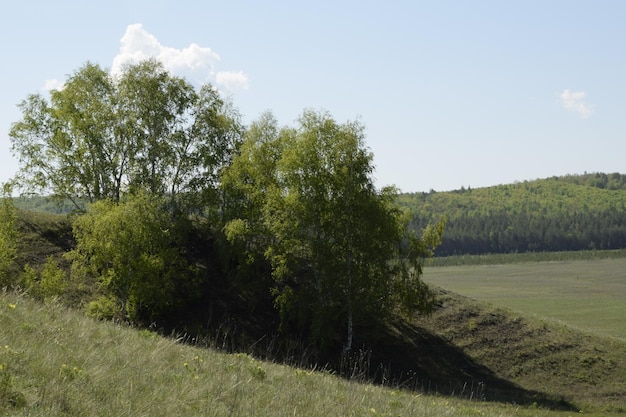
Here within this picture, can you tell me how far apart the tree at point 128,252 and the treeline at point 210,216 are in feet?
0.32

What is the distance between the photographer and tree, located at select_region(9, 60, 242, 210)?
1914 inches

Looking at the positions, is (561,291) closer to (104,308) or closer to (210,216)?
(210,216)

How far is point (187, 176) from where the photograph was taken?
50375mm

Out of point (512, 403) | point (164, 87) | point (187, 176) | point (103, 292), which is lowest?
point (512, 403)

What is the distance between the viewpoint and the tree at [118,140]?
48.6m

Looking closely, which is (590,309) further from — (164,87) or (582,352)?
(164,87)

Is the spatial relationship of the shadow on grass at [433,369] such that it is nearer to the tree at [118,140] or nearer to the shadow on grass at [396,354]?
the shadow on grass at [396,354]

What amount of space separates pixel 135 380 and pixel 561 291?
10092cm

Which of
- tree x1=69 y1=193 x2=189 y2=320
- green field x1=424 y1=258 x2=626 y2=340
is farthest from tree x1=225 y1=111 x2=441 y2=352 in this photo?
green field x1=424 y1=258 x2=626 y2=340

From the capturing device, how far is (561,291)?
10062 centimetres

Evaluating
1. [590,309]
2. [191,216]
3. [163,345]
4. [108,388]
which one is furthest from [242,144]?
[590,309]

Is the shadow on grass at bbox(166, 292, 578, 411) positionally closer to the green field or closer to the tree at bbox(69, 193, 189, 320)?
the tree at bbox(69, 193, 189, 320)

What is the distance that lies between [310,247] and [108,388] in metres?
32.6

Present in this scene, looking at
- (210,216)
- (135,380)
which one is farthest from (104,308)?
(135,380)
